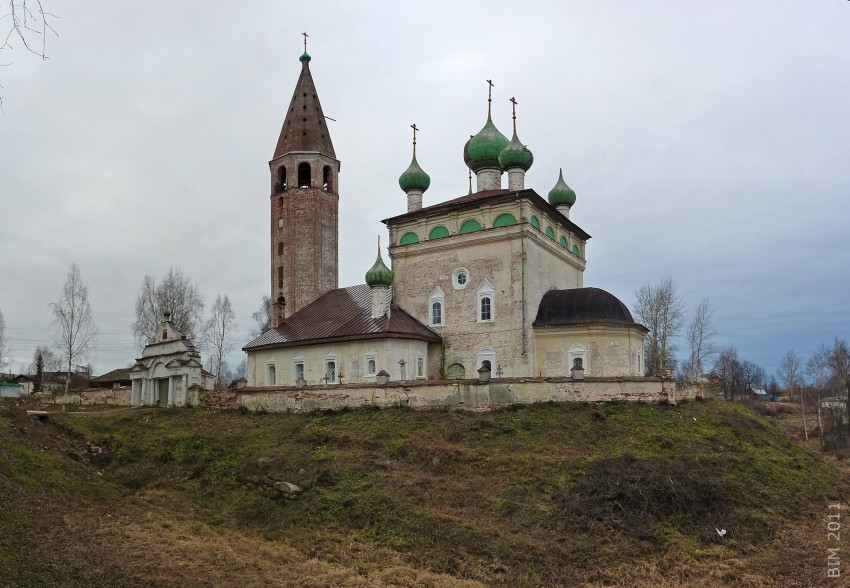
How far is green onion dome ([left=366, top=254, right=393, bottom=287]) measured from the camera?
87.0ft

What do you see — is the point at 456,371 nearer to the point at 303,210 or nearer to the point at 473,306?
the point at 473,306

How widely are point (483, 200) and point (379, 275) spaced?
4828mm

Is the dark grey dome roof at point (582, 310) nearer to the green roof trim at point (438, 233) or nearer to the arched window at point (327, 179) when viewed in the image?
the green roof trim at point (438, 233)

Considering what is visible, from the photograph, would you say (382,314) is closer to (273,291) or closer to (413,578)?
(273,291)

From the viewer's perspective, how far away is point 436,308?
87.5ft

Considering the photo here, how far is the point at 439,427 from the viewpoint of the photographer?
1812 cm

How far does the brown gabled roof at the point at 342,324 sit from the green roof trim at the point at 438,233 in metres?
2.76

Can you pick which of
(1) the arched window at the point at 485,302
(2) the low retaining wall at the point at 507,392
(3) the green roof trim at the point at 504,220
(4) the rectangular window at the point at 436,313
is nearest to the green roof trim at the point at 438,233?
(3) the green roof trim at the point at 504,220

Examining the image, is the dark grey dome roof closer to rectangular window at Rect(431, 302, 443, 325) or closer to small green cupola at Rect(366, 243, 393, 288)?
rectangular window at Rect(431, 302, 443, 325)

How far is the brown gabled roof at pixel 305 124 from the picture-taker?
3422 centimetres

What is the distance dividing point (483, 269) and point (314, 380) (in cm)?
779

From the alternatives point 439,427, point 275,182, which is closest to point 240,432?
point 439,427

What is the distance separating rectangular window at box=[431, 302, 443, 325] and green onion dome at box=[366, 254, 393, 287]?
1927mm

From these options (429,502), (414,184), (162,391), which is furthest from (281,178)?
(429,502)
